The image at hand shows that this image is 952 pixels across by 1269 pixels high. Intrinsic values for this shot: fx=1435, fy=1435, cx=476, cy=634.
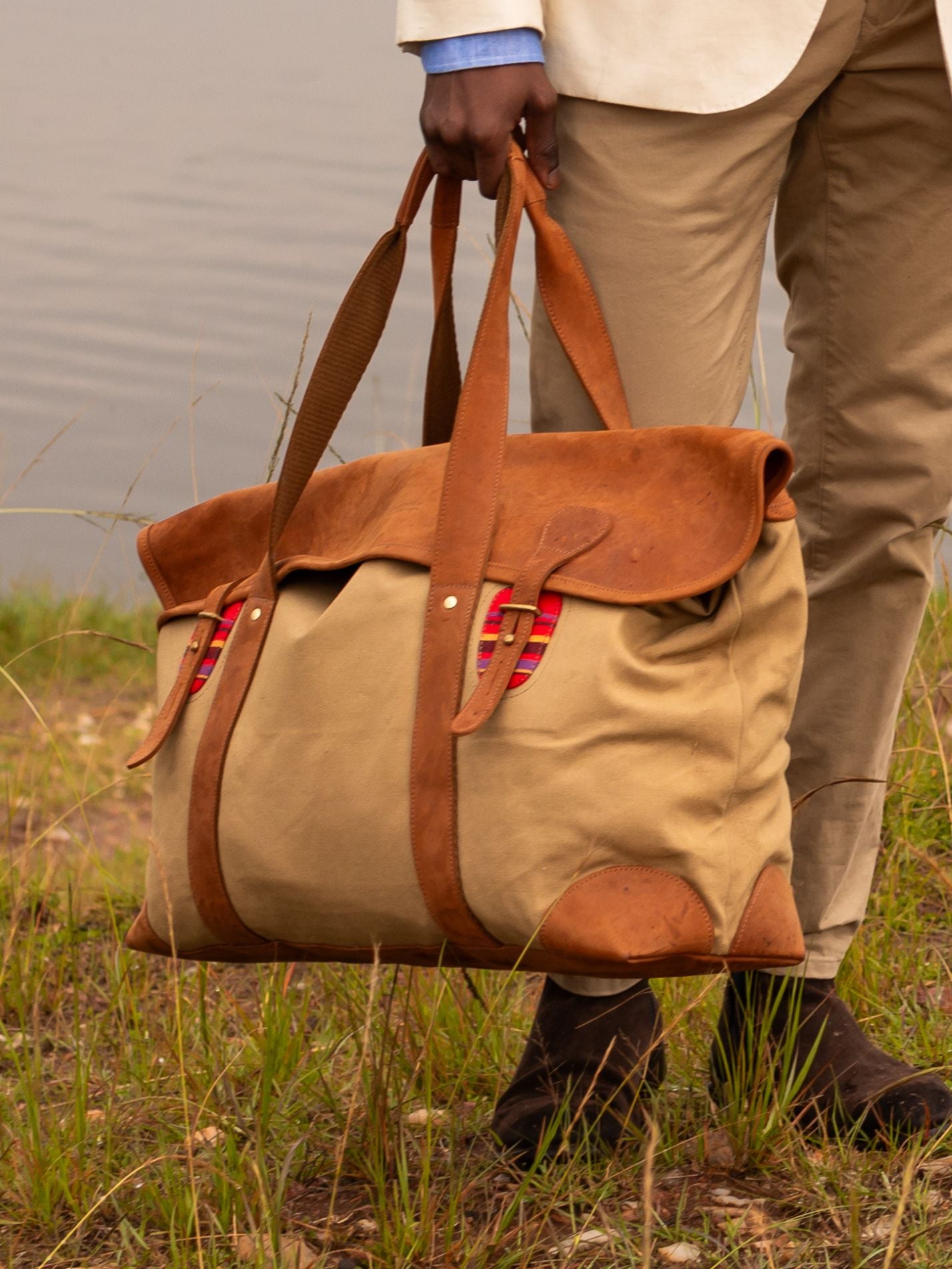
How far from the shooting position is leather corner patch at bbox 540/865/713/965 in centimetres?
133

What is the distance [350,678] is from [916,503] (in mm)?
793

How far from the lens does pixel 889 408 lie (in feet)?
5.82

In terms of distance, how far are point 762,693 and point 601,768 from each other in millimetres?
197

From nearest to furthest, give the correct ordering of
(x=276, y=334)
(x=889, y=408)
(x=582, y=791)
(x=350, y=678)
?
(x=582, y=791) → (x=350, y=678) → (x=889, y=408) → (x=276, y=334)

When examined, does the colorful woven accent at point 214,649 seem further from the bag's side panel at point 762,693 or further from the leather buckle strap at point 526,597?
the bag's side panel at point 762,693

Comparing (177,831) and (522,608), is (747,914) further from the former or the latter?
(177,831)

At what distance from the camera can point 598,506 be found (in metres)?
1.45

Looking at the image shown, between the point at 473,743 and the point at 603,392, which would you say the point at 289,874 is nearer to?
the point at 473,743

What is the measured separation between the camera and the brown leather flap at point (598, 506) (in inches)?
53.9

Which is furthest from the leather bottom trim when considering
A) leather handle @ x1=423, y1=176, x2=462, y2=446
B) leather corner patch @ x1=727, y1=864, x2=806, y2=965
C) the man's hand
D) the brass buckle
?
the man's hand

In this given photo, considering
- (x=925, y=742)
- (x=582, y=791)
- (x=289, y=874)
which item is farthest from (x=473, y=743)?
(x=925, y=742)

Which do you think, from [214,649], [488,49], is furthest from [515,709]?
[488,49]

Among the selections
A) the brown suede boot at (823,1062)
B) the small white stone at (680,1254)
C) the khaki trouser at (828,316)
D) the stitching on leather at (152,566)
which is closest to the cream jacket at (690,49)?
the khaki trouser at (828,316)

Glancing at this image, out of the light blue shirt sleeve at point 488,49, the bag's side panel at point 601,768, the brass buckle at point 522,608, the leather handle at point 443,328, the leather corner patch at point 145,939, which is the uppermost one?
the light blue shirt sleeve at point 488,49
